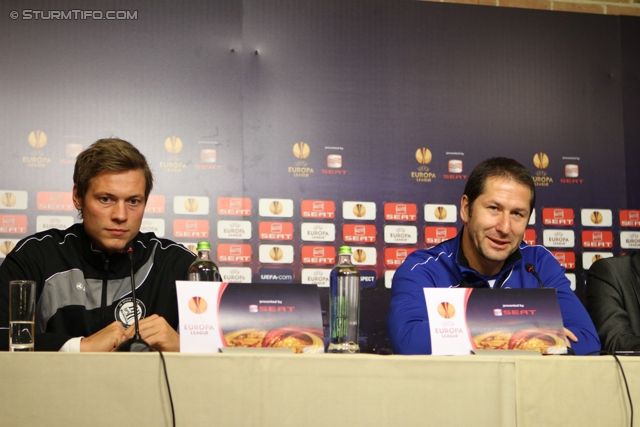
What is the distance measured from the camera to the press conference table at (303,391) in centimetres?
127

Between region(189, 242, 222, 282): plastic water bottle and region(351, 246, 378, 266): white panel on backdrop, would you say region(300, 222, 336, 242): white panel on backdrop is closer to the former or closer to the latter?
region(351, 246, 378, 266): white panel on backdrop

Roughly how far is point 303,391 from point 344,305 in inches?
26.3

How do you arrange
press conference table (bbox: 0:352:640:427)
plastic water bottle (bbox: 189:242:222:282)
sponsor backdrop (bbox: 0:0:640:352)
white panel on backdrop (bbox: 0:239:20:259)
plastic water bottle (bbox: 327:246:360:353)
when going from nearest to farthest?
1. press conference table (bbox: 0:352:640:427)
2. plastic water bottle (bbox: 327:246:360:353)
3. plastic water bottle (bbox: 189:242:222:282)
4. white panel on backdrop (bbox: 0:239:20:259)
5. sponsor backdrop (bbox: 0:0:640:352)

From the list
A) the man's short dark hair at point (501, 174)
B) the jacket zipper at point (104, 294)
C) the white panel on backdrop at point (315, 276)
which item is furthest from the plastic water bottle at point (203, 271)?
the white panel on backdrop at point (315, 276)

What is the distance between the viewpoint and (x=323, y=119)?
124 inches

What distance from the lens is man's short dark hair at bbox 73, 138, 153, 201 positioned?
2031 mm

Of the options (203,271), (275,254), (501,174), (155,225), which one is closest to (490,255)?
(501,174)

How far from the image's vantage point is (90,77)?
2.99m

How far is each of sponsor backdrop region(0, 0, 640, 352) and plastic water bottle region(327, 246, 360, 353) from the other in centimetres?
107

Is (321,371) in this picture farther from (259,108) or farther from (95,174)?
(259,108)

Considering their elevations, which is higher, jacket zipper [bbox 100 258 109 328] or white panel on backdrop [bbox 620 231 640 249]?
white panel on backdrop [bbox 620 231 640 249]

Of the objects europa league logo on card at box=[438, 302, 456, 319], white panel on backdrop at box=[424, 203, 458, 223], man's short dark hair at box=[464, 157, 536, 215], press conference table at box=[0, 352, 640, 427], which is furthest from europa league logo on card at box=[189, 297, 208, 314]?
white panel on backdrop at box=[424, 203, 458, 223]

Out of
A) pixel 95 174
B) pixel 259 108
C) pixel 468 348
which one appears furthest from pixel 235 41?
pixel 468 348

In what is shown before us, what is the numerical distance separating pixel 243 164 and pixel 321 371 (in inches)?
72.0
